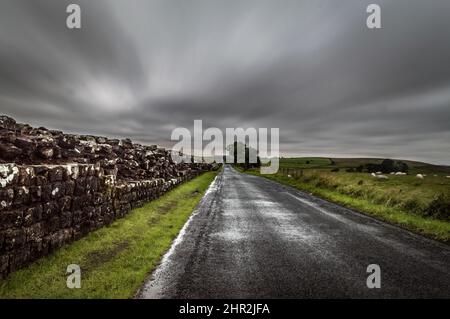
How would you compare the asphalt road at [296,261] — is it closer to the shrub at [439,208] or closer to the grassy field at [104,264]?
the grassy field at [104,264]

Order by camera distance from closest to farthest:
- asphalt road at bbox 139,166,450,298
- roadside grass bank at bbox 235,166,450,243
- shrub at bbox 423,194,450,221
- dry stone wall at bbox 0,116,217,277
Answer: asphalt road at bbox 139,166,450,298
dry stone wall at bbox 0,116,217,277
roadside grass bank at bbox 235,166,450,243
shrub at bbox 423,194,450,221

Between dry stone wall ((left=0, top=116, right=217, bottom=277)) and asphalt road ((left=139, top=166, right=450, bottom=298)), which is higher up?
dry stone wall ((left=0, top=116, right=217, bottom=277))

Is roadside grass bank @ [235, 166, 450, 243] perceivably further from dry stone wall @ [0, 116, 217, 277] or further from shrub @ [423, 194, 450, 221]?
dry stone wall @ [0, 116, 217, 277]

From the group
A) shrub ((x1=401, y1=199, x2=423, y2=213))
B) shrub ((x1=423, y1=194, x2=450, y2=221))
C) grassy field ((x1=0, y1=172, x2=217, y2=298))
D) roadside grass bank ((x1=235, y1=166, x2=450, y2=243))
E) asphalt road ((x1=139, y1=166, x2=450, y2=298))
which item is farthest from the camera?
shrub ((x1=401, y1=199, x2=423, y2=213))

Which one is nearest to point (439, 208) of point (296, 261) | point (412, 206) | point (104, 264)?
point (412, 206)

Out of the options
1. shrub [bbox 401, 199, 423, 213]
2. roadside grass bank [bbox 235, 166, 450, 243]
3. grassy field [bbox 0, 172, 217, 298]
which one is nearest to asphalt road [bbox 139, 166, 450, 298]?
grassy field [bbox 0, 172, 217, 298]

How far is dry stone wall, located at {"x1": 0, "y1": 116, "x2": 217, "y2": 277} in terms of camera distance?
6.03 metres

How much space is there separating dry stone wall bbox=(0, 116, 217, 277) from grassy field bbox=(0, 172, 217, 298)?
0.36 metres

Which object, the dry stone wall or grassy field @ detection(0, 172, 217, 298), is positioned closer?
grassy field @ detection(0, 172, 217, 298)

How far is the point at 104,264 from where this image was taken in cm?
670

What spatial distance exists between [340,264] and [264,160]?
521 feet

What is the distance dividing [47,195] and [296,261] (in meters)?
5.68

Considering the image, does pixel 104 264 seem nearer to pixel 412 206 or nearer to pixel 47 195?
pixel 47 195
